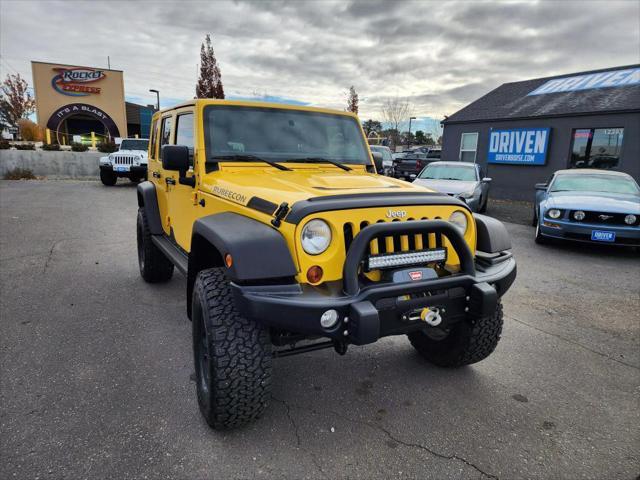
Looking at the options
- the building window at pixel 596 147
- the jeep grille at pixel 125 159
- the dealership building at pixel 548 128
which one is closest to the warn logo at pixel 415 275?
the dealership building at pixel 548 128

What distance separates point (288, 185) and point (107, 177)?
14.8 meters

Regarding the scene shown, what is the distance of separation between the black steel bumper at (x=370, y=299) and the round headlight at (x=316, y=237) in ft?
0.59

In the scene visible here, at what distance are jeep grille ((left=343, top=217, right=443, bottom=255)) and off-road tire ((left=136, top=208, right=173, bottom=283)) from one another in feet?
9.90

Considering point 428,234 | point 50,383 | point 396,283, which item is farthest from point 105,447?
point 428,234

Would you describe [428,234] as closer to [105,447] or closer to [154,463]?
[154,463]

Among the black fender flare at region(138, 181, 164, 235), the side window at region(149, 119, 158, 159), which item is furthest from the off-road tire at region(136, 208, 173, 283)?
the side window at region(149, 119, 158, 159)

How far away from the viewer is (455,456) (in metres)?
2.27

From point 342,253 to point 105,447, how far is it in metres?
1.64

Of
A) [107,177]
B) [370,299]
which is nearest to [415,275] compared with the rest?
[370,299]

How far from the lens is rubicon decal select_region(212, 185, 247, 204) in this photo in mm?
2621

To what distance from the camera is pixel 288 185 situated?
2682 mm

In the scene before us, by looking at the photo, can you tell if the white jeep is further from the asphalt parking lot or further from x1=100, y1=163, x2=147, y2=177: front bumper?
the asphalt parking lot

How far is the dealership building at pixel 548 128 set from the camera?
12.8m

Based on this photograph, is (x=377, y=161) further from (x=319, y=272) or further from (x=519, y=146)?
(x=519, y=146)
